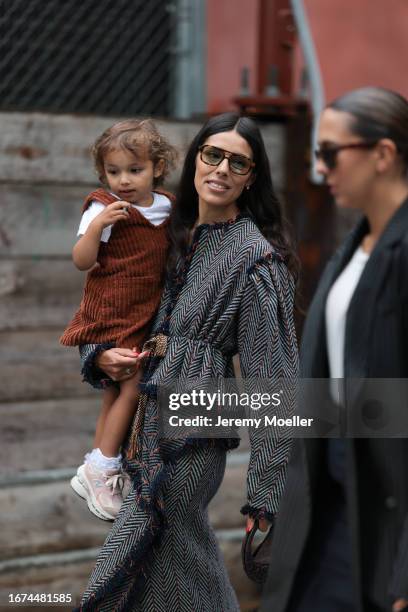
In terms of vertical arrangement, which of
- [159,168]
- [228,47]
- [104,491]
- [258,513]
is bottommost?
[258,513]

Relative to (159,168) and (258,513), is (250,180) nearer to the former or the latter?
(159,168)

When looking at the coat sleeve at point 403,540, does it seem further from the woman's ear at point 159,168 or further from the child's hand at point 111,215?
the woman's ear at point 159,168

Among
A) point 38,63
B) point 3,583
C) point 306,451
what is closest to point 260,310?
point 306,451

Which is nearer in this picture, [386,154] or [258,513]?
[386,154]

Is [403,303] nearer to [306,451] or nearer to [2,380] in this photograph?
[306,451]

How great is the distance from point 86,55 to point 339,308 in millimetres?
4963

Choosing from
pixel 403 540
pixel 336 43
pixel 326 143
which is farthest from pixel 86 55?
pixel 403 540

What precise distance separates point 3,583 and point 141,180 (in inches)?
99.2

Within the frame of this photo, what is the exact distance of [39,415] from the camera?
19.6ft

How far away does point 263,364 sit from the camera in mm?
3639

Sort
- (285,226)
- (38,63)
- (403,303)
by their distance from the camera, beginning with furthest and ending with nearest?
(38,63)
(285,226)
(403,303)

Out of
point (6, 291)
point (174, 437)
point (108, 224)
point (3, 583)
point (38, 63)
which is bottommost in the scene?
point (3, 583)

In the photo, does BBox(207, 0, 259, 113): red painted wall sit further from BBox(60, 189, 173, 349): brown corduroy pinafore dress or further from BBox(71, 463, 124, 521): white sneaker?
BBox(71, 463, 124, 521): white sneaker

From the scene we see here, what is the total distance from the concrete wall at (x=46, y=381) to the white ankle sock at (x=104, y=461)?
179 cm
